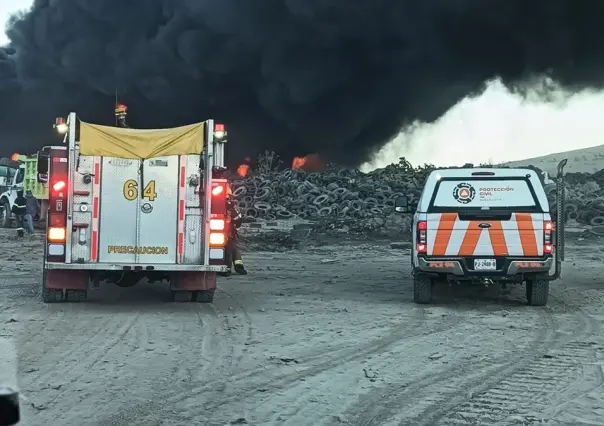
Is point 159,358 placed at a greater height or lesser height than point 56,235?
lesser

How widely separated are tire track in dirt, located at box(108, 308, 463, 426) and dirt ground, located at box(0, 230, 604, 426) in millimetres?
17

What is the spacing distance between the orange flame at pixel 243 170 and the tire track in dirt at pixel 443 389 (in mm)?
28808

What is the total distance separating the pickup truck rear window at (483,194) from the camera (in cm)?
945

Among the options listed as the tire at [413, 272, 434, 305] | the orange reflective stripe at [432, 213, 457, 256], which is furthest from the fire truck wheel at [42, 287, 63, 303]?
the orange reflective stripe at [432, 213, 457, 256]

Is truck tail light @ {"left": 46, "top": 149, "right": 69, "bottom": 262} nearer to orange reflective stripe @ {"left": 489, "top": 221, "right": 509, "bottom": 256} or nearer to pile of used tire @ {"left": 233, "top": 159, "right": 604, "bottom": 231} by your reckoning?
orange reflective stripe @ {"left": 489, "top": 221, "right": 509, "bottom": 256}

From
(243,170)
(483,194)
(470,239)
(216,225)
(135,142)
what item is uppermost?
(243,170)

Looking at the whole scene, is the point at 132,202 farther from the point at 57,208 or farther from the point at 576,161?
the point at 576,161

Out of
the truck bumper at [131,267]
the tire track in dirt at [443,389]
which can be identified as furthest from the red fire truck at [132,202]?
the tire track in dirt at [443,389]

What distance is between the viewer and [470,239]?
9297mm

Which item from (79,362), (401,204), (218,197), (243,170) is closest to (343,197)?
(243,170)

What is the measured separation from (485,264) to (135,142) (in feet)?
14.8

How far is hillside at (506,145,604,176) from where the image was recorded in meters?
61.7

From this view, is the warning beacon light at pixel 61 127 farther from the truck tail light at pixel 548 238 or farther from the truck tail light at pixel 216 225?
the truck tail light at pixel 548 238

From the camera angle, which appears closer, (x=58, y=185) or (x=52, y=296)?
(x=58, y=185)
